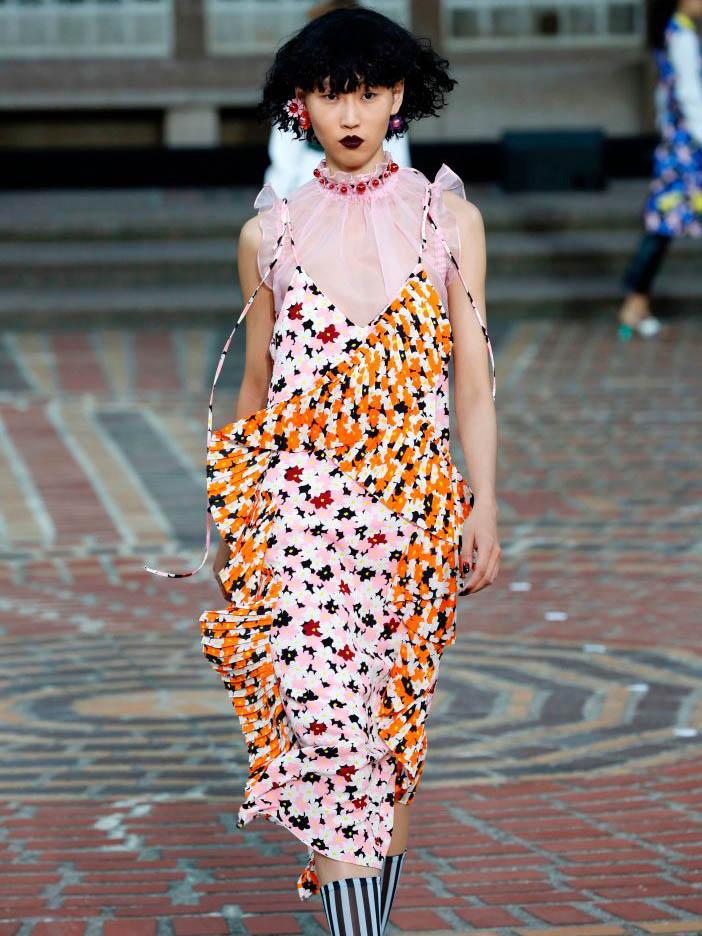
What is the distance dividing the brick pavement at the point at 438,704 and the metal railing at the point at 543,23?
12233mm

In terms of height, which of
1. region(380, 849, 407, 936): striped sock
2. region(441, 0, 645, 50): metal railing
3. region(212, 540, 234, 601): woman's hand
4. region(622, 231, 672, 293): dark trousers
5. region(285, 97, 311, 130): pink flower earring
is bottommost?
region(622, 231, 672, 293): dark trousers

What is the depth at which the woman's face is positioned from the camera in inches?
144

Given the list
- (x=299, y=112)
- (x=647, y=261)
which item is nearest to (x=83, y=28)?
(x=647, y=261)

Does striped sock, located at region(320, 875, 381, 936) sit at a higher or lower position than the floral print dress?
lower

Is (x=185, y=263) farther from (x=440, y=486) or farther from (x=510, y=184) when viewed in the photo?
(x=440, y=486)

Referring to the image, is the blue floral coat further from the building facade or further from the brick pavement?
the building facade

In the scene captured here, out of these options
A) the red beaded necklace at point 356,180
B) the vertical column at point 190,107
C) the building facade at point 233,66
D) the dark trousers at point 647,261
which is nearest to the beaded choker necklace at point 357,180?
the red beaded necklace at point 356,180

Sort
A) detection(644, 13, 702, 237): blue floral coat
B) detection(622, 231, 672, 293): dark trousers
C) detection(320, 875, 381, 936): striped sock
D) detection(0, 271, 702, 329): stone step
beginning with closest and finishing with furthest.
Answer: detection(320, 875, 381, 936): striped sock, detection(644, 13, 702, 237): blue floral coat, detection(622, 231, 672, 293): dark trousers, detection(0, 271, 702, 329): stone step

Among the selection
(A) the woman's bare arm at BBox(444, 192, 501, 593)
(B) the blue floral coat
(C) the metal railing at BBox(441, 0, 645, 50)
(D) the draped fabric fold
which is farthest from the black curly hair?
(C) the metal railing at BBox(441, 0, 645, 50)

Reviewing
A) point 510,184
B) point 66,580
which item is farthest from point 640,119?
point 66,580

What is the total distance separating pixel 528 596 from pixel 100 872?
290 centimetres

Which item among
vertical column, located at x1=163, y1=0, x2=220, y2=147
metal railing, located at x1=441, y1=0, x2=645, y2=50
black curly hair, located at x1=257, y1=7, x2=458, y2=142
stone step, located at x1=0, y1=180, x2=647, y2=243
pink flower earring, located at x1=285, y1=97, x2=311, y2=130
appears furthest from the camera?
metal railing, located at x1=441, y1=0, x2=645, y2=50

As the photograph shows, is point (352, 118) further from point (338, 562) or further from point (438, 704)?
point (438, 704)

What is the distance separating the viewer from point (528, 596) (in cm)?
725
